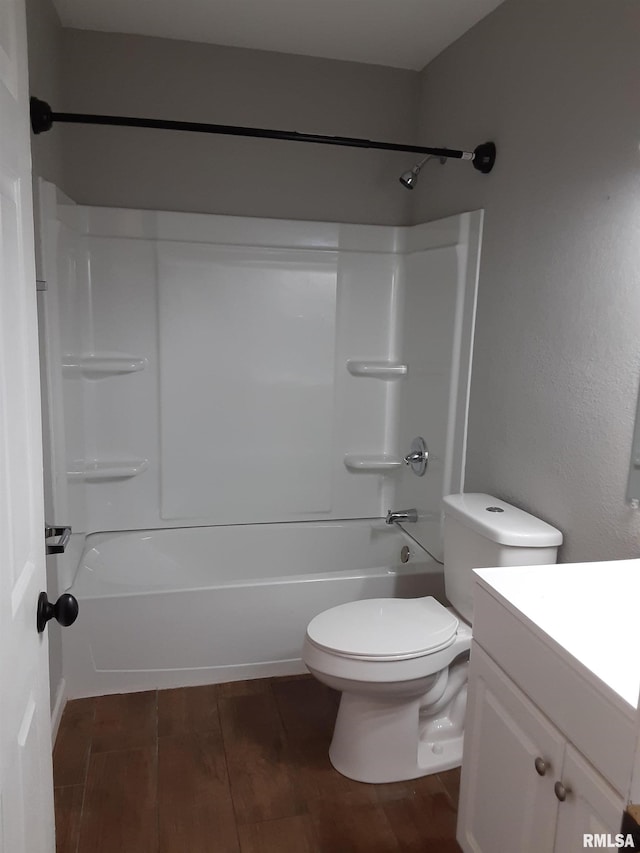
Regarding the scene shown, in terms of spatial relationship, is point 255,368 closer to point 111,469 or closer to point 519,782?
point 111,469

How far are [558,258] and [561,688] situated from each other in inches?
51.2

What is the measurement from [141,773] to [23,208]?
1.74m

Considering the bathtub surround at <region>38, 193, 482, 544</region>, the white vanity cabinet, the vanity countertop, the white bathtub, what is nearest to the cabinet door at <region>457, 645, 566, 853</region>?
the white vanity cabinet

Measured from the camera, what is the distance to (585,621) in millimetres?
1323

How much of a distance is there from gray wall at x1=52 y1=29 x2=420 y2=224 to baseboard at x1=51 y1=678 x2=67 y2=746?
74.3 inches

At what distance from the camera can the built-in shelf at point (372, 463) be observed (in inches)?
127

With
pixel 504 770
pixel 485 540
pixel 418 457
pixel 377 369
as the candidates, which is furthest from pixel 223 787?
pixel 377 369

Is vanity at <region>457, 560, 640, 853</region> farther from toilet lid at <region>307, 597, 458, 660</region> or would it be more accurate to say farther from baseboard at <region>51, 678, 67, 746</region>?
baseboard at <region>51, 678, 67, 746</region>

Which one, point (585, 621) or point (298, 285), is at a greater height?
point (298, 285)

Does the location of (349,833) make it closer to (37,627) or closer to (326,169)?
(37,627)

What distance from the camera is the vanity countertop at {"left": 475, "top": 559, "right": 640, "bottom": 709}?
1156 mm

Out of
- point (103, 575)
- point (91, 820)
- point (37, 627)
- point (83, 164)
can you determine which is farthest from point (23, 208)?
point (103, 575)

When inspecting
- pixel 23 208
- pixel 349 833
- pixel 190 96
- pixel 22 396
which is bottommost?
pixel 349 833

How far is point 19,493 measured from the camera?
1077 millimetres
